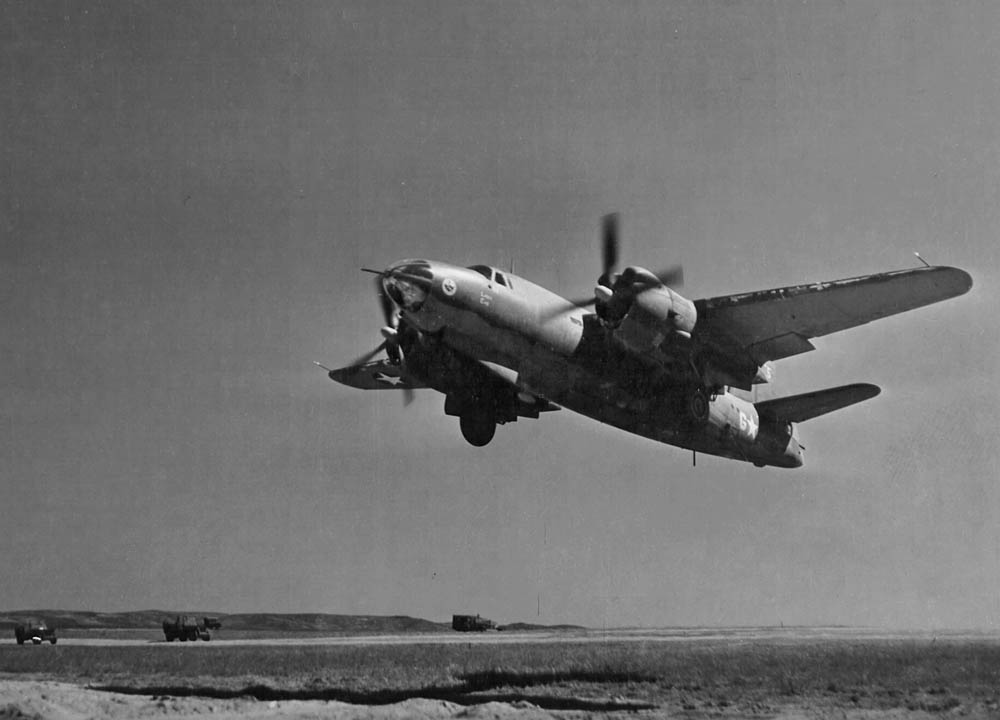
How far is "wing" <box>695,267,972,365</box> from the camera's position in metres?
23.9

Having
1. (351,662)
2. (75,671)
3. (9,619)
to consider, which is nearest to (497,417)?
(351,662)

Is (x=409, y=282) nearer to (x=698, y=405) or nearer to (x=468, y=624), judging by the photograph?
(x=698, y=405)

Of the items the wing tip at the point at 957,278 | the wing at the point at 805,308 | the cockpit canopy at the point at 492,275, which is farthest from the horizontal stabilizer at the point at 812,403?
the cockpit canopy at the point at 492,275

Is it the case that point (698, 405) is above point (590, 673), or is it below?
above

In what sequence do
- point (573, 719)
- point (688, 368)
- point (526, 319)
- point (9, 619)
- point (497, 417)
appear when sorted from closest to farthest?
point (573, 719) → point (526, 319) → point (688, 368) → point (497, 417) → point (9, 619)

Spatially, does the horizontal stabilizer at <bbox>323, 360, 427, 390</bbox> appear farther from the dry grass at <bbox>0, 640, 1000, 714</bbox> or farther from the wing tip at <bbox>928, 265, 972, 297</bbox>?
the wing tip at <bbox>928, 265, 972, 297</bbox>

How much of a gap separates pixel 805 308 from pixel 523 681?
12.9m

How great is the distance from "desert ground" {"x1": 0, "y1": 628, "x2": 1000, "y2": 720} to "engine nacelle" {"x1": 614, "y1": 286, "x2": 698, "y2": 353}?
29.6 ft

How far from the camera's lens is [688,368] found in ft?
90.9

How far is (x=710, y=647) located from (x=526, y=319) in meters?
15.8

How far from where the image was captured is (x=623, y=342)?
25.0 metres

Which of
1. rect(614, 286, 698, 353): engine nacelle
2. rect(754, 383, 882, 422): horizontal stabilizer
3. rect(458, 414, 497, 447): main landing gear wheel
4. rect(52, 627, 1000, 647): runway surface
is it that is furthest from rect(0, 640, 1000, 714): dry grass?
rect(614, 286, 698, 353): engine nacelle

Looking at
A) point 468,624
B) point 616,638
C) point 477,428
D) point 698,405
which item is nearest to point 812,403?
point 698,405

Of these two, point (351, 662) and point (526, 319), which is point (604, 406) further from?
point (351, 662)
